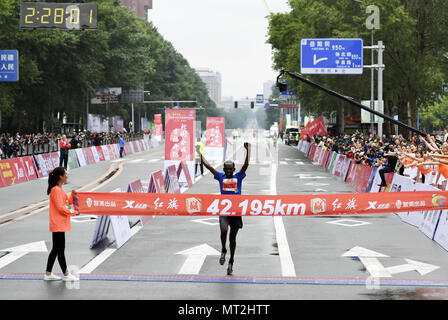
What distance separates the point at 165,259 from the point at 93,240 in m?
2.12

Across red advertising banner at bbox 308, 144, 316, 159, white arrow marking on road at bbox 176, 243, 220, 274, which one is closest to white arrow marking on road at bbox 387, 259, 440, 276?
white arrow marking on road at bbox 176, 243, 220, 274

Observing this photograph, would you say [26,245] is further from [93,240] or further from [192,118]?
[192,118]

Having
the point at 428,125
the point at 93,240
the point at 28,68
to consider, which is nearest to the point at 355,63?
the point at 28,68

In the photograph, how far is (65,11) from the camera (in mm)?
33375

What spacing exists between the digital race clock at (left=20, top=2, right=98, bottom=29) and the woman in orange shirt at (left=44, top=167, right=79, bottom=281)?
23737 millimetres

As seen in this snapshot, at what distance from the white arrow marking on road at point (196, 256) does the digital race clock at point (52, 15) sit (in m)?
21.7

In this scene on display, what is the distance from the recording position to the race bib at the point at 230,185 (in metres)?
11.6

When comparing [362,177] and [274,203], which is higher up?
[274,203]

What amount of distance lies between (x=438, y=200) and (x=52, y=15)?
2499 cm

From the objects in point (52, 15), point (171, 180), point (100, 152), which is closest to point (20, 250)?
point (171, 180)

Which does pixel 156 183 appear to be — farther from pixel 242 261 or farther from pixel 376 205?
pixel 376 205

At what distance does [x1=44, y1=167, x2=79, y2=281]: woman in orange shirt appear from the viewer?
10758 millimetres

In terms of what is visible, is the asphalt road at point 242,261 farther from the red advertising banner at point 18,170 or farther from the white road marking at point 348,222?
the red advertising banner at point 18,170

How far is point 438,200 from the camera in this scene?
40.7 feet
